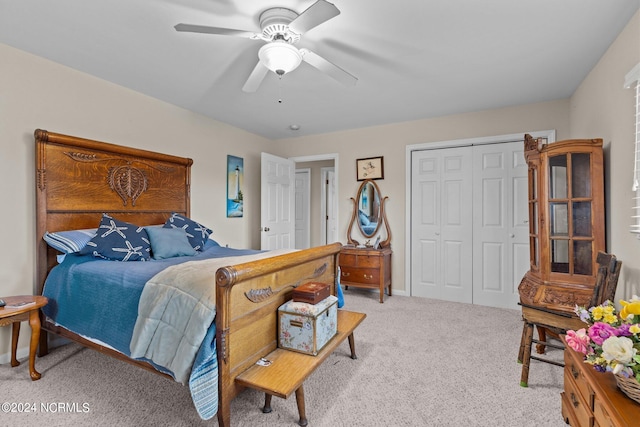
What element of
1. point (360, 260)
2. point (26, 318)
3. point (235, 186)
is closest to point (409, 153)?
point (360, 260)

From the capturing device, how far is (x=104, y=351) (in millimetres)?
2041

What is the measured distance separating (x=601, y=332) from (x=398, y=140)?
347cm

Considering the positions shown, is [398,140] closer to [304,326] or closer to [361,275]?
[361,275]

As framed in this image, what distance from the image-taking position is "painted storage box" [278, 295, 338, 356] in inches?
69.9

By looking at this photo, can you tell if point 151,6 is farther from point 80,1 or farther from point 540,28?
point 540,28

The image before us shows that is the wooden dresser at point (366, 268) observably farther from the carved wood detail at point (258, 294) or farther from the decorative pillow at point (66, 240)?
the decorative pillow at point (66, 240)

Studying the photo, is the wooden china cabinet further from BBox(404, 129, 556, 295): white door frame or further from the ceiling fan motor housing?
the ceiling fan motor housing

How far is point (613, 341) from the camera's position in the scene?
3.52ft

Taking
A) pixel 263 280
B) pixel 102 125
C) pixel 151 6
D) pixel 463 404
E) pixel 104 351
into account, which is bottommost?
pixel 463 404

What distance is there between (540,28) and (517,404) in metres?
2.41

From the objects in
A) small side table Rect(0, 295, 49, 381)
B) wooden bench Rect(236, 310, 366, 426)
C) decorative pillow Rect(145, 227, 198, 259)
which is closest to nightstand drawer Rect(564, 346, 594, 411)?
wooden bench Rect(236, 310, 366, 426)

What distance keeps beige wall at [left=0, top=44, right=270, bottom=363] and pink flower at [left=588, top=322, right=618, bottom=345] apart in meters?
3.55

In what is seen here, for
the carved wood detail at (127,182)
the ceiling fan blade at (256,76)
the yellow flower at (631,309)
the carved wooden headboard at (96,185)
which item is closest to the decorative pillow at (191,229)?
the carved wooden headboard at (96,185)

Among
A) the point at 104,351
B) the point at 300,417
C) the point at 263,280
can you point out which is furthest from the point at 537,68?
the point at 104,351
